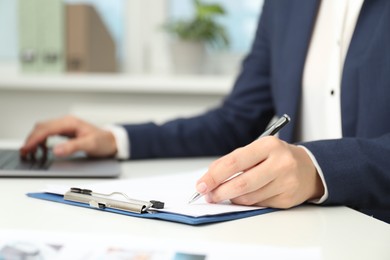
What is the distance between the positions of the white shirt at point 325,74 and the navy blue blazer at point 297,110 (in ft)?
0.07

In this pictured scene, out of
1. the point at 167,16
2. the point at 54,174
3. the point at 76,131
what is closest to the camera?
the point at 54,174

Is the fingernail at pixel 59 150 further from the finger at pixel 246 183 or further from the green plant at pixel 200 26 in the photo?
the green plant at pixel 200 26

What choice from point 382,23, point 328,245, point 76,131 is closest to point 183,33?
point 76,131

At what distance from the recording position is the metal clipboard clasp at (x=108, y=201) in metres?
0.72

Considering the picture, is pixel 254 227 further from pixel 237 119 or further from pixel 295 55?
pixel 237 119

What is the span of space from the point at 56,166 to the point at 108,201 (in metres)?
0.38

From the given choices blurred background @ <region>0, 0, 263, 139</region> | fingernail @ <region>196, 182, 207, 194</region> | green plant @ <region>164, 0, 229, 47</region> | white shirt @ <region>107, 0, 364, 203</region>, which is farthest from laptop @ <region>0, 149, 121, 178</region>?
green plant @ <region>164, 0, 229, 47</region>

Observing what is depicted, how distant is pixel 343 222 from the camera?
0.73 m

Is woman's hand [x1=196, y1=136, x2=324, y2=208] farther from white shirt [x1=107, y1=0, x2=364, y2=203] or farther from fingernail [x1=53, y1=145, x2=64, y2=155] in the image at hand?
fingernail [x1=53, y1=145, x2=64, y2=155]

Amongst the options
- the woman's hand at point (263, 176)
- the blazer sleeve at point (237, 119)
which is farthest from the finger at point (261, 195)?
the blazer sleeve at point (237, 119)

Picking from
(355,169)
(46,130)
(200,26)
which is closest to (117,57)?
(200,26)

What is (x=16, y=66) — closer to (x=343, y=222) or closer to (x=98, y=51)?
(x=98, y=51)

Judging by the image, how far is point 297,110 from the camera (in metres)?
1.24

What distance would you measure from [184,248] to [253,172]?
7.4 inches
